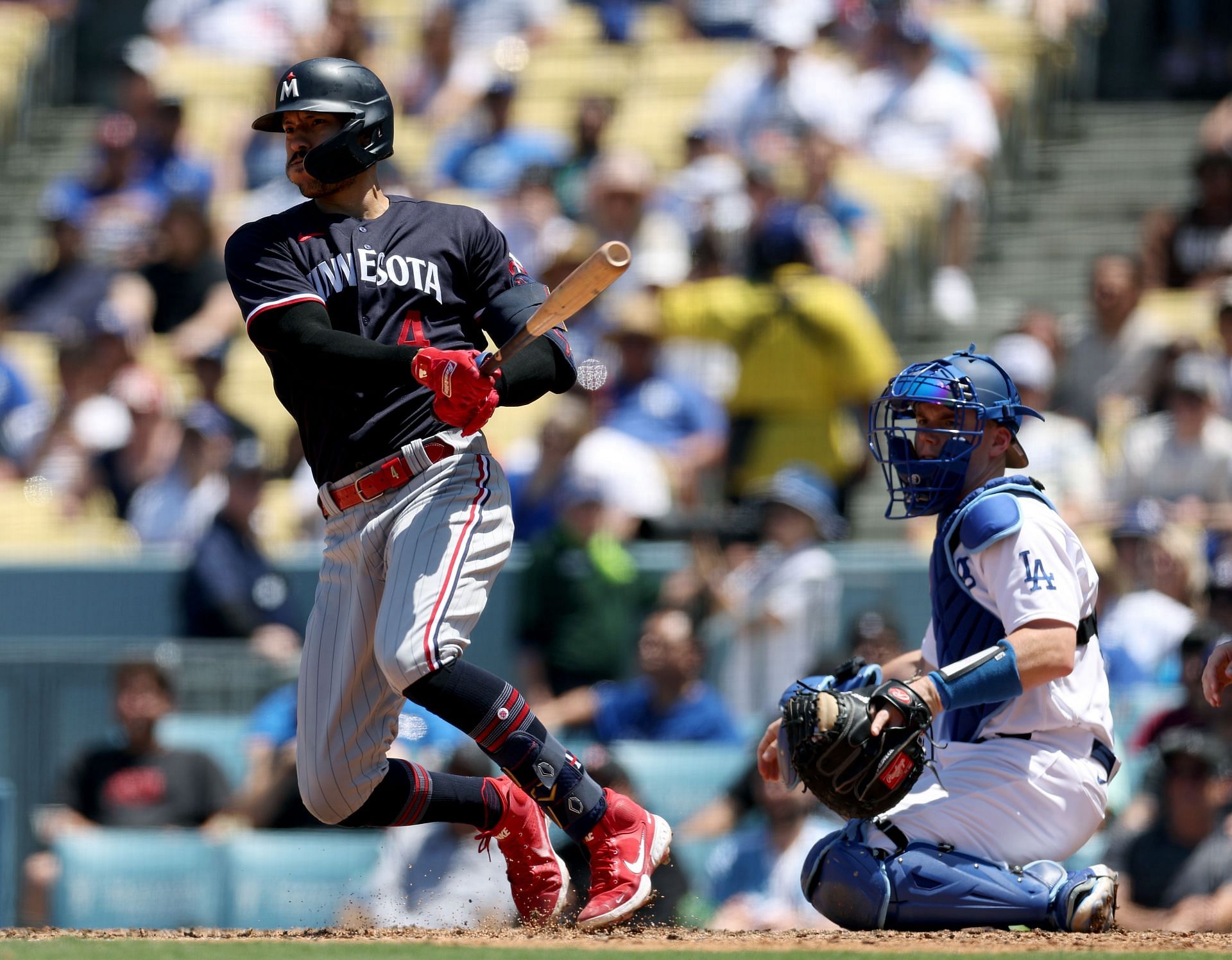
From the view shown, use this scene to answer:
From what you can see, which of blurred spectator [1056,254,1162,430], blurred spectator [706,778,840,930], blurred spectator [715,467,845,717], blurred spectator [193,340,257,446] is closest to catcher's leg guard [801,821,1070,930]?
blurred spectator [706,778,840,930]

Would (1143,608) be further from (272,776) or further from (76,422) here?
(76,422)

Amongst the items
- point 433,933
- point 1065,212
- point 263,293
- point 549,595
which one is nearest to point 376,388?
point 263,293

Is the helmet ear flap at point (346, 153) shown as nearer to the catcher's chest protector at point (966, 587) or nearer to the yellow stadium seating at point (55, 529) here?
the catcher's chest protector at point (966, 587)

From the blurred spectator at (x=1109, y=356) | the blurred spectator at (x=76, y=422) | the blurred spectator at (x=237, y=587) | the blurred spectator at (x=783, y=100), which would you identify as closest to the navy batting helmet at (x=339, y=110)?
the blurred spectator at (x=237, y=587)

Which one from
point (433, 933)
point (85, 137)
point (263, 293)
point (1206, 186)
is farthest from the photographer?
point (85, 137)

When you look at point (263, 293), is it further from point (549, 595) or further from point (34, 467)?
point (34, 467)

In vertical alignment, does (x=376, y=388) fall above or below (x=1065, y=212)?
above
